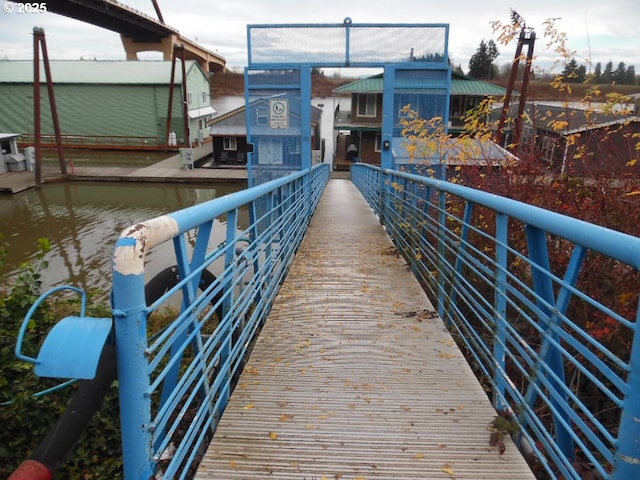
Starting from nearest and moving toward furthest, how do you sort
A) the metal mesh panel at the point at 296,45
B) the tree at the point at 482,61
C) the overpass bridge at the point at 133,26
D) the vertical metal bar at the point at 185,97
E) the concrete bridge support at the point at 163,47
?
1. the metal mesh panel at the point at 296,45
2. the vertical metal bar at the point at 185,97
3. the overpass bridge at the point at 133,26
4. the concrete bridge support at the point at 163,47
5. the tree at the point at 482,61

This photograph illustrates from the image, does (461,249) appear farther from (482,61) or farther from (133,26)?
(482,61)

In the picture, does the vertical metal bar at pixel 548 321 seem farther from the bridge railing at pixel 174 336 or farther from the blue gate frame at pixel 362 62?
the blue gate frame at pixel 362 62

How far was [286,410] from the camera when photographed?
2352 millimetres

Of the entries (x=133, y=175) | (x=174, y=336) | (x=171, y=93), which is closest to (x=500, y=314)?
(x=174, y=336)

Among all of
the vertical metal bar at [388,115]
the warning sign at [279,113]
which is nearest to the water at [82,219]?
the warning sign at [279,113]

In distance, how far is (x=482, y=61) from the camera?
65188 mm

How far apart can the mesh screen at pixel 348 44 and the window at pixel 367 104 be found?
52.8 feet

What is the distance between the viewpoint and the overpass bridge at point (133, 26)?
42.8 meters

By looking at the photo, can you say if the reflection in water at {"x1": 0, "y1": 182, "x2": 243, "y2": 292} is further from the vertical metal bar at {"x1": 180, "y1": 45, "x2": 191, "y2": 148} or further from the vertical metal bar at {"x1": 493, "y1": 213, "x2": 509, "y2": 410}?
the vertical metal bar at {"x1": 180, "y1": 45, "x2": 191, "y2": 148}

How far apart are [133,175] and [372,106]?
13865mm

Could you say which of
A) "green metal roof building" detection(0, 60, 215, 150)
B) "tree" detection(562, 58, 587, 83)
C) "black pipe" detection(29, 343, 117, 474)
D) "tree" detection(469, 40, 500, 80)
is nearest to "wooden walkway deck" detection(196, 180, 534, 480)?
"black pipe" detection(29, 343, 117, 474)

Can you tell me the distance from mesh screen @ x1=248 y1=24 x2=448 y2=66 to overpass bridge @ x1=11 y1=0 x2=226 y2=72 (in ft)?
105

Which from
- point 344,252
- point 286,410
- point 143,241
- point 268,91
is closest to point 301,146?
point 268,91

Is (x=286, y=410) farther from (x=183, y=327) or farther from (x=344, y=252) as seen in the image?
(x=344, y=252)
